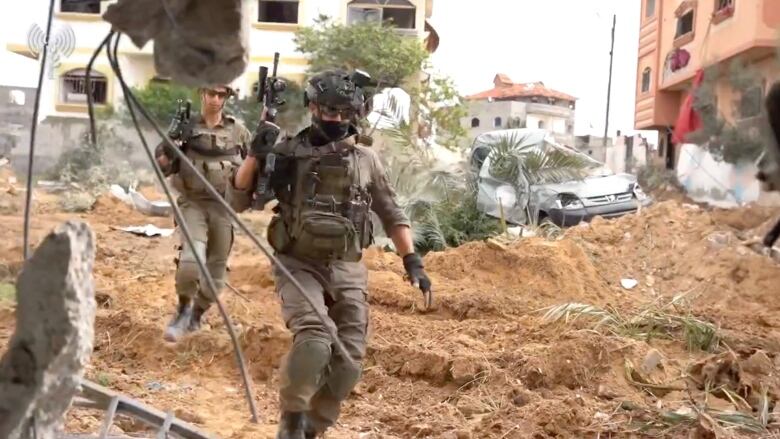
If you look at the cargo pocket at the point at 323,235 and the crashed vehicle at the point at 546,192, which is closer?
the cargo pocket at the point at 323,235

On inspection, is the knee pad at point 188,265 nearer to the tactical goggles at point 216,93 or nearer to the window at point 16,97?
the tactical goggles at point 216,93

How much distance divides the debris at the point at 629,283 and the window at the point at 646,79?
9798mm

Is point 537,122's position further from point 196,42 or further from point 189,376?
point 196,42

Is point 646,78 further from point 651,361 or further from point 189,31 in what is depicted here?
point 189,31

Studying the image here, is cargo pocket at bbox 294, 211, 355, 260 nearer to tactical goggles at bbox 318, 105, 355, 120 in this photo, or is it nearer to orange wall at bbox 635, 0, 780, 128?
tactical goggles at bbox 318, 105, 355, 120

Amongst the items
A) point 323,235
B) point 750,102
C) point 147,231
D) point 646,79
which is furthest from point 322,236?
point 646,79

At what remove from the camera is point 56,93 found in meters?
14.0

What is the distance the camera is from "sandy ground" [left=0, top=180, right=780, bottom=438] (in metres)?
4.36

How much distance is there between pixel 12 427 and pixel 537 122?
910 inches

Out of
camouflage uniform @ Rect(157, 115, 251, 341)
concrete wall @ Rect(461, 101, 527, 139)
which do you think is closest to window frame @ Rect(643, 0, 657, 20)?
concrete wall @ Rect(461, 101, 527, 139)

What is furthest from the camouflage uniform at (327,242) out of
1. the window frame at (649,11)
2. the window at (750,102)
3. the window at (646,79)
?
the window frame at (649,11)

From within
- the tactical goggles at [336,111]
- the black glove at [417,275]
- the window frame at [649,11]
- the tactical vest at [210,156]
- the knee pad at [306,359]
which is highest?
the window frame at [649,11]

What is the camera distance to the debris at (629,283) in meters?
8.60

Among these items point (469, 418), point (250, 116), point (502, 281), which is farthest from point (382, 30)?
point (469, 418)
